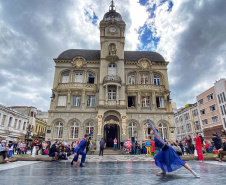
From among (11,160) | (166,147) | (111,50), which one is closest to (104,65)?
(111,50)

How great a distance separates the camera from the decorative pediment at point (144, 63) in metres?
27.2

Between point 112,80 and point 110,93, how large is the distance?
A: 89.3 inches

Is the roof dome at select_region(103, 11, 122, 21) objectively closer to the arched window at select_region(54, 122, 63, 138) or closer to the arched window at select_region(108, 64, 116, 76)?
the arched window at select_region(108, 64, 116, 76)

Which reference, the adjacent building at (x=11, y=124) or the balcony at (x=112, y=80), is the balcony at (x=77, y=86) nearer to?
the balcony at (x=112, y=80)

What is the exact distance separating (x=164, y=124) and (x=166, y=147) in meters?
20.4

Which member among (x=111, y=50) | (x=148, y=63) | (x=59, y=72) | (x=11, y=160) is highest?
(x=111, y=50)

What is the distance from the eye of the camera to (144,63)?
89.8 feet

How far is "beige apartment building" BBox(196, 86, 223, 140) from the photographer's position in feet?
117

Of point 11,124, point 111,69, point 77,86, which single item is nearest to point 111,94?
point 111,69

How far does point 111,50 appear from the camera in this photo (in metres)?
27.2

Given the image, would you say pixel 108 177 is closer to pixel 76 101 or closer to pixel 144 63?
pixel 76 101

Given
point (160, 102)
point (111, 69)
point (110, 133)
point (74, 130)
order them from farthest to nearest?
point (111, 69) → point (110, 133) → point (160, 102) → point (74, 130)

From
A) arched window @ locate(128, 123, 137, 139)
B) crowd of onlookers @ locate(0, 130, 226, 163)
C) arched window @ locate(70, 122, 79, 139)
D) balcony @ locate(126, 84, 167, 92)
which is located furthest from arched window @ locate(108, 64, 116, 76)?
crowd of onlookers @ locate(0, 130, 226, 163)

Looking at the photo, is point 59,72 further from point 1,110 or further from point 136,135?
point 136,135
